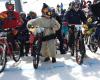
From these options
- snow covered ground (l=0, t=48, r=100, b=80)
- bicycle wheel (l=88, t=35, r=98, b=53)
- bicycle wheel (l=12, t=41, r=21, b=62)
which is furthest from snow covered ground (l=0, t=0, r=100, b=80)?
bicycle wheel (l=88, t=35, r=98, b=53)

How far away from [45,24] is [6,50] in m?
1.37

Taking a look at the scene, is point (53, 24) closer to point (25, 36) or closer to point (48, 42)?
point (48, 42)

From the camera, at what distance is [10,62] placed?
10.3m

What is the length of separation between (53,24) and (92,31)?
6.16 feet

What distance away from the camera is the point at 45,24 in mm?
9453

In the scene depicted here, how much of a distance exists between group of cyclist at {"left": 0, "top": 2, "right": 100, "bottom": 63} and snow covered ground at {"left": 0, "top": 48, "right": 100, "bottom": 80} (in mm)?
427

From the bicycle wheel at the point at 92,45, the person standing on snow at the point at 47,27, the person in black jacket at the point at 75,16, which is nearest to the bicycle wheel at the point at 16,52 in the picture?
the person standing on snow at the point at 47,27

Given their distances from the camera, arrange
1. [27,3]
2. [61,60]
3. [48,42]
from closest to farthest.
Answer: [48,42]
[61,60]
[27,3]

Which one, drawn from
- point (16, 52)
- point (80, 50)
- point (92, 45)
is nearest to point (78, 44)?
point (80, 50)

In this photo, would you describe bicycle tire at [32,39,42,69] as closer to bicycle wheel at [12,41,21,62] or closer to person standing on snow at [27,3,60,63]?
person standing on snow at [27,3,60,63]

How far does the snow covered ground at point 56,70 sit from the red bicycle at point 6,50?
24 centimetres

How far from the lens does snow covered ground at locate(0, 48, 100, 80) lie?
27.7 feet

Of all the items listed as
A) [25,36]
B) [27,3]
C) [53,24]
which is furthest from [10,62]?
[27,3]

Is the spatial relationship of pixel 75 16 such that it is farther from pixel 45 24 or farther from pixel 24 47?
pixel 24 47
